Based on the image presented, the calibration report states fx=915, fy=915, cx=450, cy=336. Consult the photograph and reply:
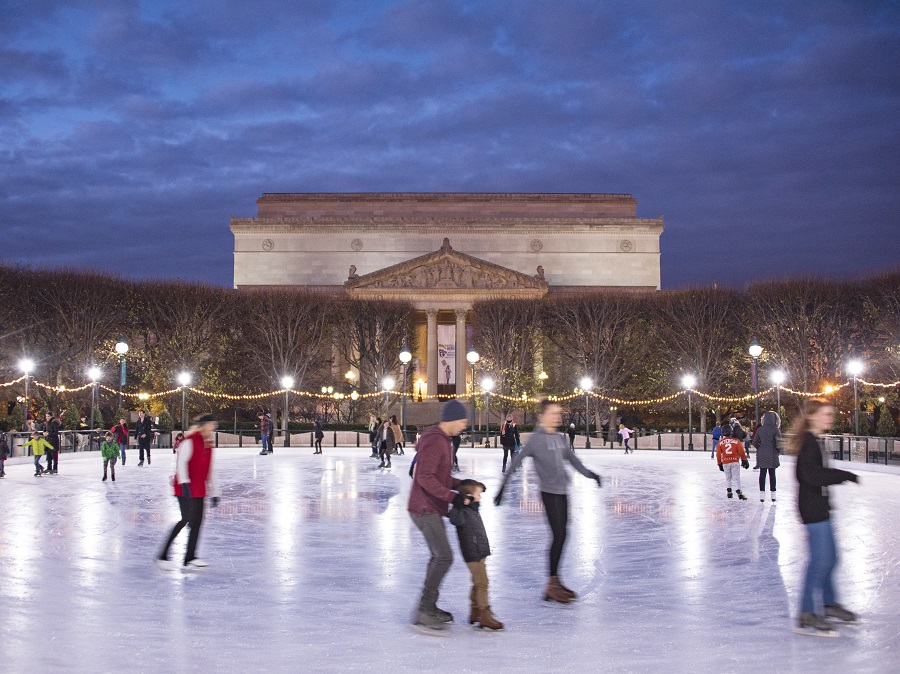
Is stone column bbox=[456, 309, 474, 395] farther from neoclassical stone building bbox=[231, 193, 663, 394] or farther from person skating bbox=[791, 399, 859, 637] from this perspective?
person skating bbox=[791, 399, 859, 637]

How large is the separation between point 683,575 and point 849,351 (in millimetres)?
39935

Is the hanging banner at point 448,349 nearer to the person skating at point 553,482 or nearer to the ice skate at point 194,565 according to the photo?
the ice skate at point 194,565

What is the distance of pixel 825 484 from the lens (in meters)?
6.71

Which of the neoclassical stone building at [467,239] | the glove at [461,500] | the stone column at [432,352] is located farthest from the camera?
the neoclassical stone building at [467,239]

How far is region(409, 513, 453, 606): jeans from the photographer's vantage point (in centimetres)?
665

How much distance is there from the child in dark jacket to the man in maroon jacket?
0.10 metres

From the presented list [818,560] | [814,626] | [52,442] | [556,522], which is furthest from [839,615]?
[52,442]

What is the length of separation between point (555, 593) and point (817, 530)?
2205 millimetres

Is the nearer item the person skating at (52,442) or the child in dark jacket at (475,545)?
the child in dark jacket at (475,545)

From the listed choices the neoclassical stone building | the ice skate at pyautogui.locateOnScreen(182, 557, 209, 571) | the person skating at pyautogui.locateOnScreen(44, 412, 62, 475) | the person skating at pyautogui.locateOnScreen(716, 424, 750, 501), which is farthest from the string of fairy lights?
the ice skate at pyautogui.locateOnScreen(182, 557, 209, 571)

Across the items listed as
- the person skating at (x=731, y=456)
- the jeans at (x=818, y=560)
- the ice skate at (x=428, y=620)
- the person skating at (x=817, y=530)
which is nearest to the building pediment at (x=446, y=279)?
the person skating at (x=731, y=456)

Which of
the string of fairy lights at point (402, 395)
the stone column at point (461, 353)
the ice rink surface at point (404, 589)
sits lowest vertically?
the ice rink surface at point (404, 589)

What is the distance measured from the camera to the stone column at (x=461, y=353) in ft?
197

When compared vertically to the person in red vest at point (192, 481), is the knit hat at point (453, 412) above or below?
above
